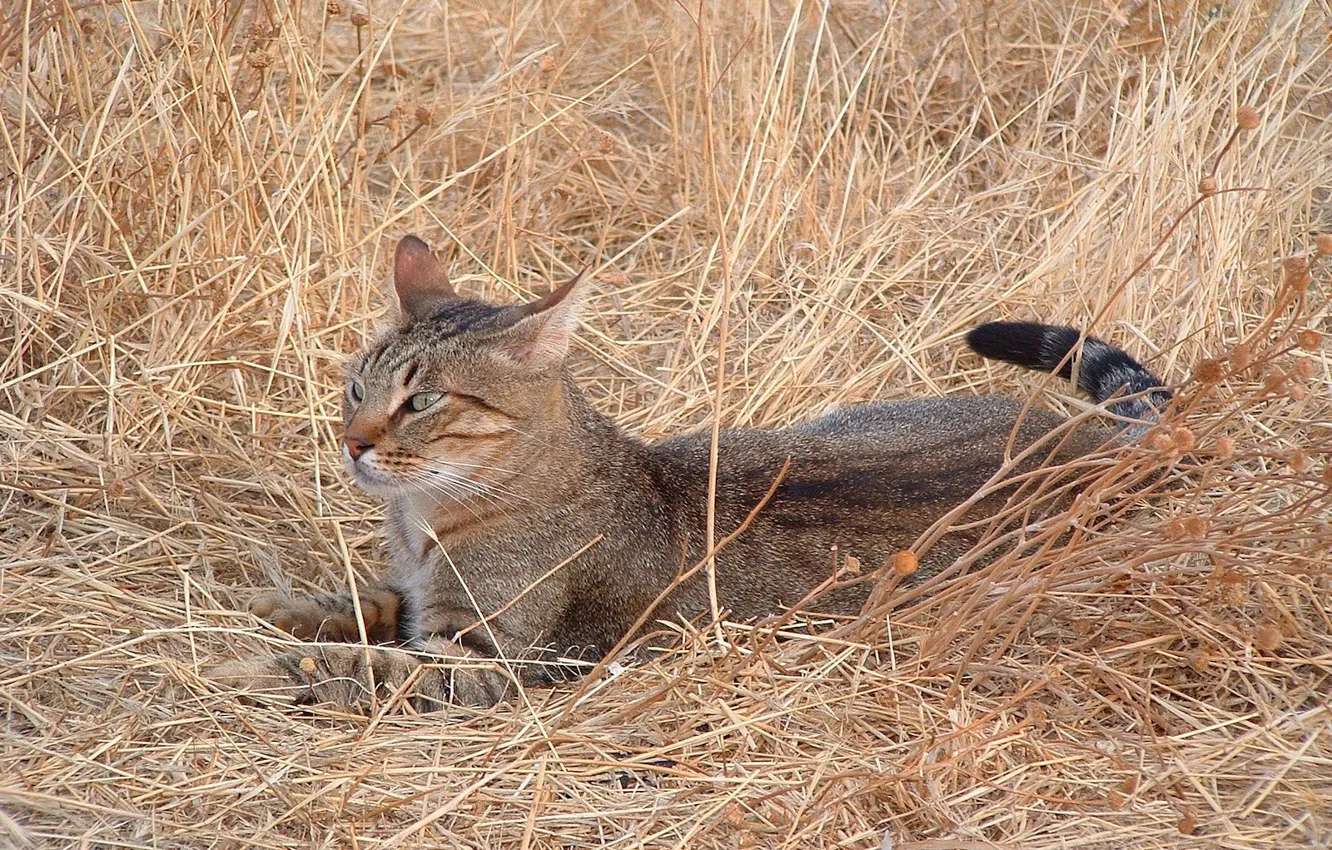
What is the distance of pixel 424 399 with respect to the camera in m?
3.86

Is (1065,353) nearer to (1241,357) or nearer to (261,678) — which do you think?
(1241,357)

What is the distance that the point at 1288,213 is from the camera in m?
5.31

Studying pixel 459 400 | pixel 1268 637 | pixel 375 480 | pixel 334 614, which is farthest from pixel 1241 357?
pixel 334 614

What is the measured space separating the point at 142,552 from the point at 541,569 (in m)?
1.20

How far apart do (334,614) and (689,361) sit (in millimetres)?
1837

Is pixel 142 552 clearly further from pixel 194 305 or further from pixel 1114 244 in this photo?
pixel 1114 244

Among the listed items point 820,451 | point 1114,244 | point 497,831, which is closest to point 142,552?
point 497,831

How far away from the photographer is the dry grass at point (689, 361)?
3105mm

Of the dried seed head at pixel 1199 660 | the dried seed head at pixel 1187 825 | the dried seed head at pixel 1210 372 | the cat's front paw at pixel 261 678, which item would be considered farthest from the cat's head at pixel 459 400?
the dried seed head at pixel 1187 825

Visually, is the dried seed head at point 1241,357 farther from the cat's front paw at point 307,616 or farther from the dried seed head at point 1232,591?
the cat's front paw at point 307,616

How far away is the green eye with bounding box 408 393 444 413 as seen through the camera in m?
3.86

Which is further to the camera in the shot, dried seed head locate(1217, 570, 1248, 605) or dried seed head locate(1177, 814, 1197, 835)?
dried seed head locate(1217, 570, 1248, 605)

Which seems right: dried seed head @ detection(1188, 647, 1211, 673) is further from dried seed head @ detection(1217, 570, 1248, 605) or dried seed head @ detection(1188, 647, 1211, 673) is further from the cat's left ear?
the cat's left ear

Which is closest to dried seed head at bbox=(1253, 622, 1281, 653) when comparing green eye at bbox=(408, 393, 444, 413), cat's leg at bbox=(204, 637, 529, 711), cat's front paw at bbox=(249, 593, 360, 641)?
cat's leg at bbox=(204, 637, 529, 711)
